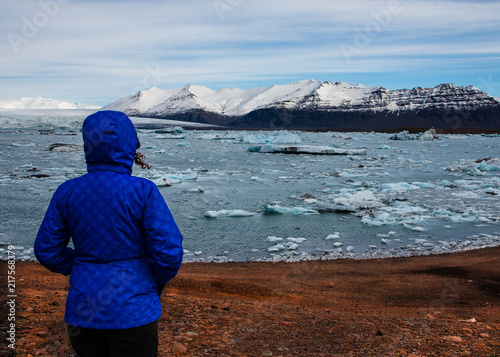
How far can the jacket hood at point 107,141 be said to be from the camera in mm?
1649

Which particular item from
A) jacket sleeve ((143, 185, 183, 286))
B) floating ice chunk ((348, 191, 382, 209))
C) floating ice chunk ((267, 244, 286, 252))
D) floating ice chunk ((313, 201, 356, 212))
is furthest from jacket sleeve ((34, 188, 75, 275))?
floating ice chunk ((348, 191, 382, 209))

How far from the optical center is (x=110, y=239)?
1.62 m

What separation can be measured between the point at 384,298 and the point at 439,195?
7.04m

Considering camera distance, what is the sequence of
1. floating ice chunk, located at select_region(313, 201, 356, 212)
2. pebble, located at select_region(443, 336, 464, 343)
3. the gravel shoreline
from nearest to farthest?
1. the gravel shoreline
2. pebble, located at select_region(443, 336, 464, 343)
3. floating ice chunk, located at select_region(313, 201, 356, 212)

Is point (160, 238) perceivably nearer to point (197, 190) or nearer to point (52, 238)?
point (52, 238)

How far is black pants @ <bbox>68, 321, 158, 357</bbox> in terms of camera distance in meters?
1.58

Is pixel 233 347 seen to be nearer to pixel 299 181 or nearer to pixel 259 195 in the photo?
pixel 259 195

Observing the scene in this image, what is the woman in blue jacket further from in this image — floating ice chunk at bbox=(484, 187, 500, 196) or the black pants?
floating ice chunk at bbox=(484, 187, 500, 196)

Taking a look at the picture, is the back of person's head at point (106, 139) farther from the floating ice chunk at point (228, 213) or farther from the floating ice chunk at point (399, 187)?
the floating ice chunk at point (399, 187)

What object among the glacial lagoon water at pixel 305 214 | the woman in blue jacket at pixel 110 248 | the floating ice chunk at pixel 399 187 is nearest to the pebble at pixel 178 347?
the woman in blue jacket at pixel 110 248

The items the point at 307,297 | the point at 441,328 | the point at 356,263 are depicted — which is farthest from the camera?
the point at 356,263

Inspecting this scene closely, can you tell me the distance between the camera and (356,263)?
566cm

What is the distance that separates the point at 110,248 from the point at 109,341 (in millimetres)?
343

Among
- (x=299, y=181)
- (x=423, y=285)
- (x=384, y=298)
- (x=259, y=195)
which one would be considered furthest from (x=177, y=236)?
(x=299, y=181)
